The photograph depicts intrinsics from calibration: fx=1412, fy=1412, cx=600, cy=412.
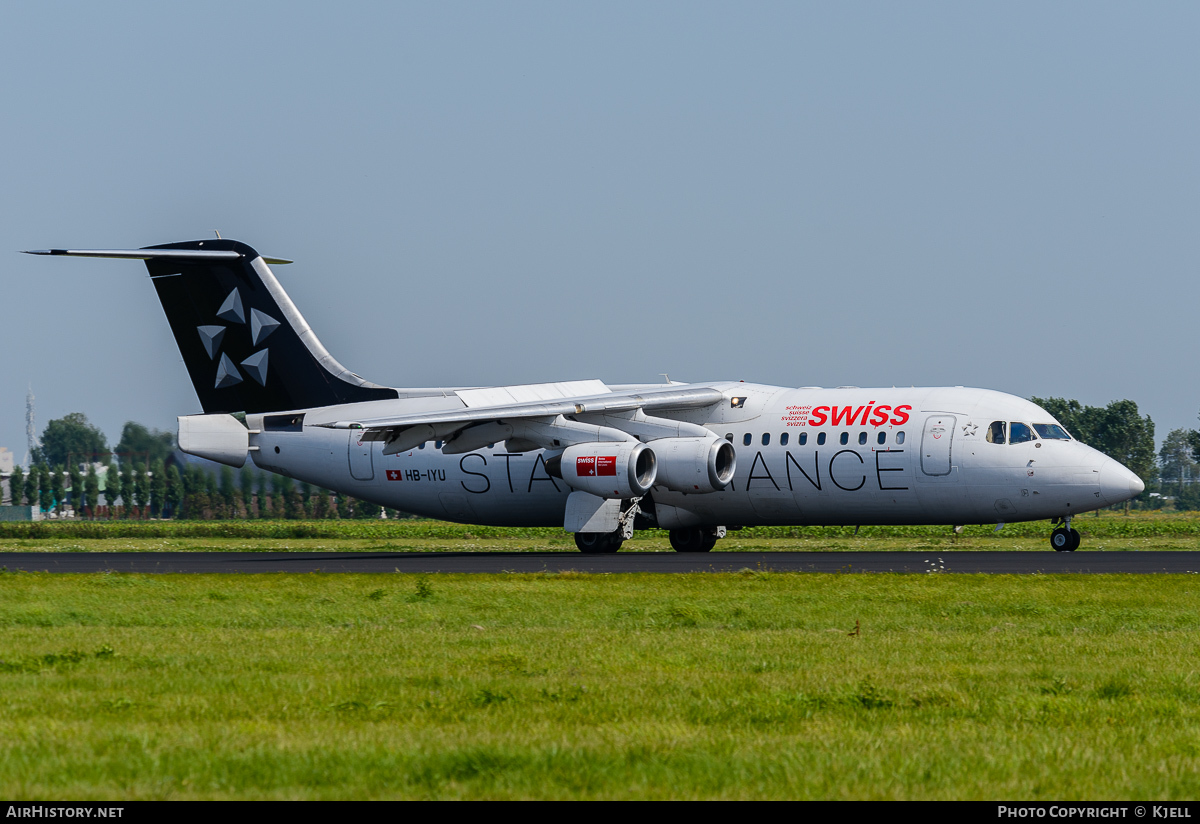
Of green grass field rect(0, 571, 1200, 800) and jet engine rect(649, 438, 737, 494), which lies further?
jet engine rect(649, 438, 737, 494)

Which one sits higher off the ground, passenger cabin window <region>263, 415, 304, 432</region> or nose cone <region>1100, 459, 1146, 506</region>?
passenger cabin window <region>263, 415, 304, 432</region>

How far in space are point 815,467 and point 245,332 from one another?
50.8ft

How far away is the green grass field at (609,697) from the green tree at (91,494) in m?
63.1

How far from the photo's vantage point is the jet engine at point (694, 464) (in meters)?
32.6

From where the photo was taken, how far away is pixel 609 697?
405 inches

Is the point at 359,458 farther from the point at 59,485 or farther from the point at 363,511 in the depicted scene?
the point at 59,485

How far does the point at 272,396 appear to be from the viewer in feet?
123

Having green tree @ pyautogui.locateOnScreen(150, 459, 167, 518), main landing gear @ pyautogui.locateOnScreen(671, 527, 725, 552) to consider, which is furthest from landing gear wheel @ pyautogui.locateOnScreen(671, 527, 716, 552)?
green tree @ pyautogui.locateOnScreen(150, 459, 167, 518)

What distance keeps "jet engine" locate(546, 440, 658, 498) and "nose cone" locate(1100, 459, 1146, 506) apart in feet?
32.8

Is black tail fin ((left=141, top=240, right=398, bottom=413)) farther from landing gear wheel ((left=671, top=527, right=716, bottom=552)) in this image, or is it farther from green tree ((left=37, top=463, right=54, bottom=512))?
green tree ((left=37, top=463, right=54, bottom=512))

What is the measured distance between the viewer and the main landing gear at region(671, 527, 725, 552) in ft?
119

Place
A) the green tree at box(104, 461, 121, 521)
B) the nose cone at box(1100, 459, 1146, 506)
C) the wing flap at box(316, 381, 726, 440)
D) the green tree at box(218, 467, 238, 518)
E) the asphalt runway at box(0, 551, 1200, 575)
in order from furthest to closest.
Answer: the green tree at box(104, 461, 121, 521)
the green tree at box(218, 467, 238, 518)
the wing flap at box(316, 381, 726, 440)
the nose cone at box(1100, 459, 1146, 506)
the asphalt runway at box(0, 551, 1200, 575)

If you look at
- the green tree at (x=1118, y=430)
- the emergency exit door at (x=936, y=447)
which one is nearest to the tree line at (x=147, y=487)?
the emergency exit door at (x=936, y=447)

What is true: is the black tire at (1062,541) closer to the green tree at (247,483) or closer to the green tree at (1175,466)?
the green tree at (247,483)
